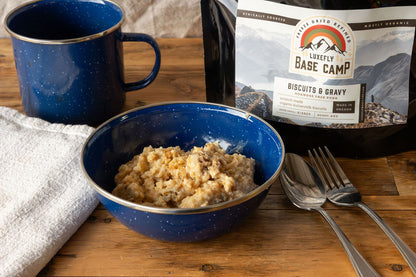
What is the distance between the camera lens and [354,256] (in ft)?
1.90

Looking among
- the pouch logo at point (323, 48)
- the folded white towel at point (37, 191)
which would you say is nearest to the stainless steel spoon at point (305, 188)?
the pouch logo at point (323, 48)

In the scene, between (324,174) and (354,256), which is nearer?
(354,256)

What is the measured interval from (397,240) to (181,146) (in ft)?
1.05

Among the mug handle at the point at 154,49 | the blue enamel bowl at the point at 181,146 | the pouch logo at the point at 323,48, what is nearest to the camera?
the blue enamel bowl at the point at 181,146

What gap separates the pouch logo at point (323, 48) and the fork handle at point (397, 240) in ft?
0.62

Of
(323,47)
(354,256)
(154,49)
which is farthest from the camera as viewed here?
(154,49)

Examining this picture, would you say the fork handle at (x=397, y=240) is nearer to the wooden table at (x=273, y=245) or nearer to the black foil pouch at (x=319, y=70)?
the wooden table at (x=273, y=245)

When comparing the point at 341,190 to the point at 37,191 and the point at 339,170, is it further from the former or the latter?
the point at 37,191

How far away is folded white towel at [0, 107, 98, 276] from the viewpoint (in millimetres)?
581

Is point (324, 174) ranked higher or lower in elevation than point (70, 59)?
lower

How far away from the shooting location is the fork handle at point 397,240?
58 centimetres

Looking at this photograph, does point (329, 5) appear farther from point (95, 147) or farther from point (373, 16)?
point (95, 147)

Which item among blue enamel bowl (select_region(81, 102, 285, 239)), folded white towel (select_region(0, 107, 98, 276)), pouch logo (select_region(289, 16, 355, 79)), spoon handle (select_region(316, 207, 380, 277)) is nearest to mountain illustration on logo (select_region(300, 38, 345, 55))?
pouch logo (select_region(289, 16, 355, 79))

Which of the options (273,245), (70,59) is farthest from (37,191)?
(273,245)
